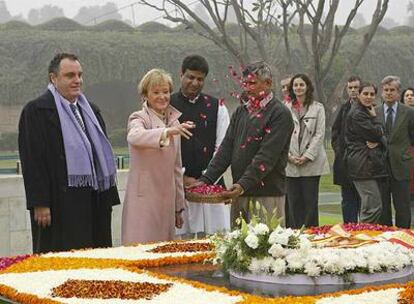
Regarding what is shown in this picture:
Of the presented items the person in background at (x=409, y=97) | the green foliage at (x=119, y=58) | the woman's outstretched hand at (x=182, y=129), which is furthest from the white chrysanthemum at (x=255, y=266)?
the green foliage at (x=119, y=58)

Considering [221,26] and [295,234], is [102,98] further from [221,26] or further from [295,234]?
[295,234]

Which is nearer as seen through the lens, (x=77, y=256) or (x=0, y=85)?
(x=77, y=256)

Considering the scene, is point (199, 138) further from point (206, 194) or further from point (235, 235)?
point (235, 235)

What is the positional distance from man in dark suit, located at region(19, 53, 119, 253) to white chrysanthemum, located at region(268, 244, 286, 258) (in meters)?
2.05

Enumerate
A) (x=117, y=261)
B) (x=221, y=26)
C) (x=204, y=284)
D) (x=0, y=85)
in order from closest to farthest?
(x=204, y=284), (x=117, y=261), (x=221, y=26), (x=0, y=85)

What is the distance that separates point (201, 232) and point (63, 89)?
1.57 metres

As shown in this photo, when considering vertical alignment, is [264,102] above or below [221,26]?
below

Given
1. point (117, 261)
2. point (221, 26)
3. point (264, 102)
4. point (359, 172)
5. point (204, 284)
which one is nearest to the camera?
point (204, 284)

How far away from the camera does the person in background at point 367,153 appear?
8602 millimetres

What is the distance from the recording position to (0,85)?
2075cm

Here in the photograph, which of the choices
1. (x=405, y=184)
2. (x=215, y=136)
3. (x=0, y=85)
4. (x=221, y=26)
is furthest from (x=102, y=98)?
(x=215, y=136)

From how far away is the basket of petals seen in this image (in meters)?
5.84

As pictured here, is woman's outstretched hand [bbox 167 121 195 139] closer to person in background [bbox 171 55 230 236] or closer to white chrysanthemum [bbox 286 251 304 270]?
person in background [bbox 171 55 230 236]

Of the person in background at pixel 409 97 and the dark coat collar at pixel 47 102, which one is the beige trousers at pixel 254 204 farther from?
the person in background at pixel 409 97
